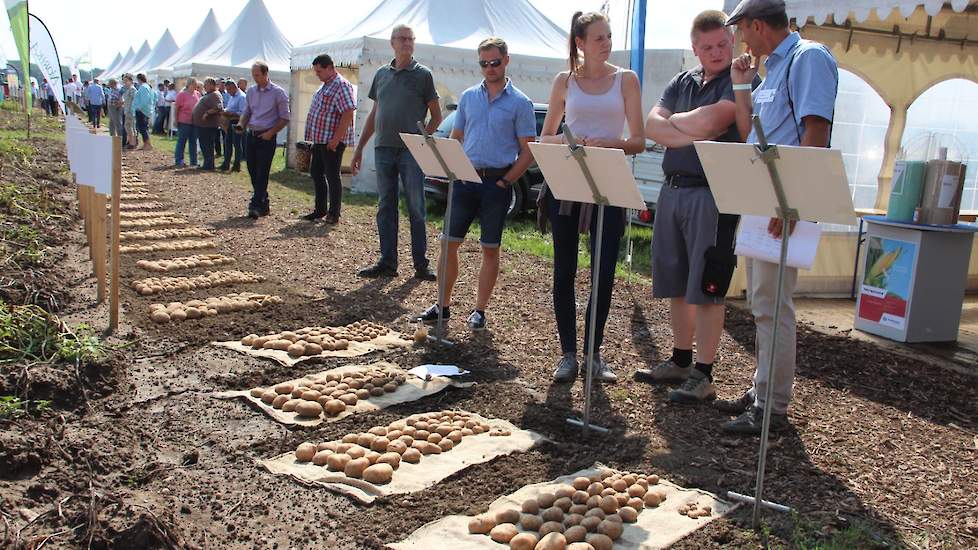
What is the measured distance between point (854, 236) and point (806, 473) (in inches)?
191

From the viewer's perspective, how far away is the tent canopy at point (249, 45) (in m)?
26.0

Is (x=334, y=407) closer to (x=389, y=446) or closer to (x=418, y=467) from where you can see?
(x=389, y=446)

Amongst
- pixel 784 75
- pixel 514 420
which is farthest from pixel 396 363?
pixel 784 75

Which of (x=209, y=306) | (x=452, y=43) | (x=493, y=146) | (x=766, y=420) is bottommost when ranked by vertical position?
(x=209, y=306)

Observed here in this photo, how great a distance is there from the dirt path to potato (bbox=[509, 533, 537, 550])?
0.36m

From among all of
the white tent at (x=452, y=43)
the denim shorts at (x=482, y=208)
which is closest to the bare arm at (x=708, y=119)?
the denim shorts at (x=482, y=208)

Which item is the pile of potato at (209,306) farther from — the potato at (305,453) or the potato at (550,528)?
the potato at (550,528)

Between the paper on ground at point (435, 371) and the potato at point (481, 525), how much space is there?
1745 mm

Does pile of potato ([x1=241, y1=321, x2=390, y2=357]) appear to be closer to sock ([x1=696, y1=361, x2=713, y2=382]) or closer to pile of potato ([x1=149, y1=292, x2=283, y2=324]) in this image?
pile of potato ([x1=149, y1=292, x2=283, y2=324])

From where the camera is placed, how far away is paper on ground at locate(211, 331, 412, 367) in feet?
16.2

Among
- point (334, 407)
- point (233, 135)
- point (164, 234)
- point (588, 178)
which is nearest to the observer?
point (588, 178)

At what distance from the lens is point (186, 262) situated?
750 centimetres

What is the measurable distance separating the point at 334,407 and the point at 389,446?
1.97ft

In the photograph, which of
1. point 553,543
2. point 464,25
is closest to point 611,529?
point 553,543
